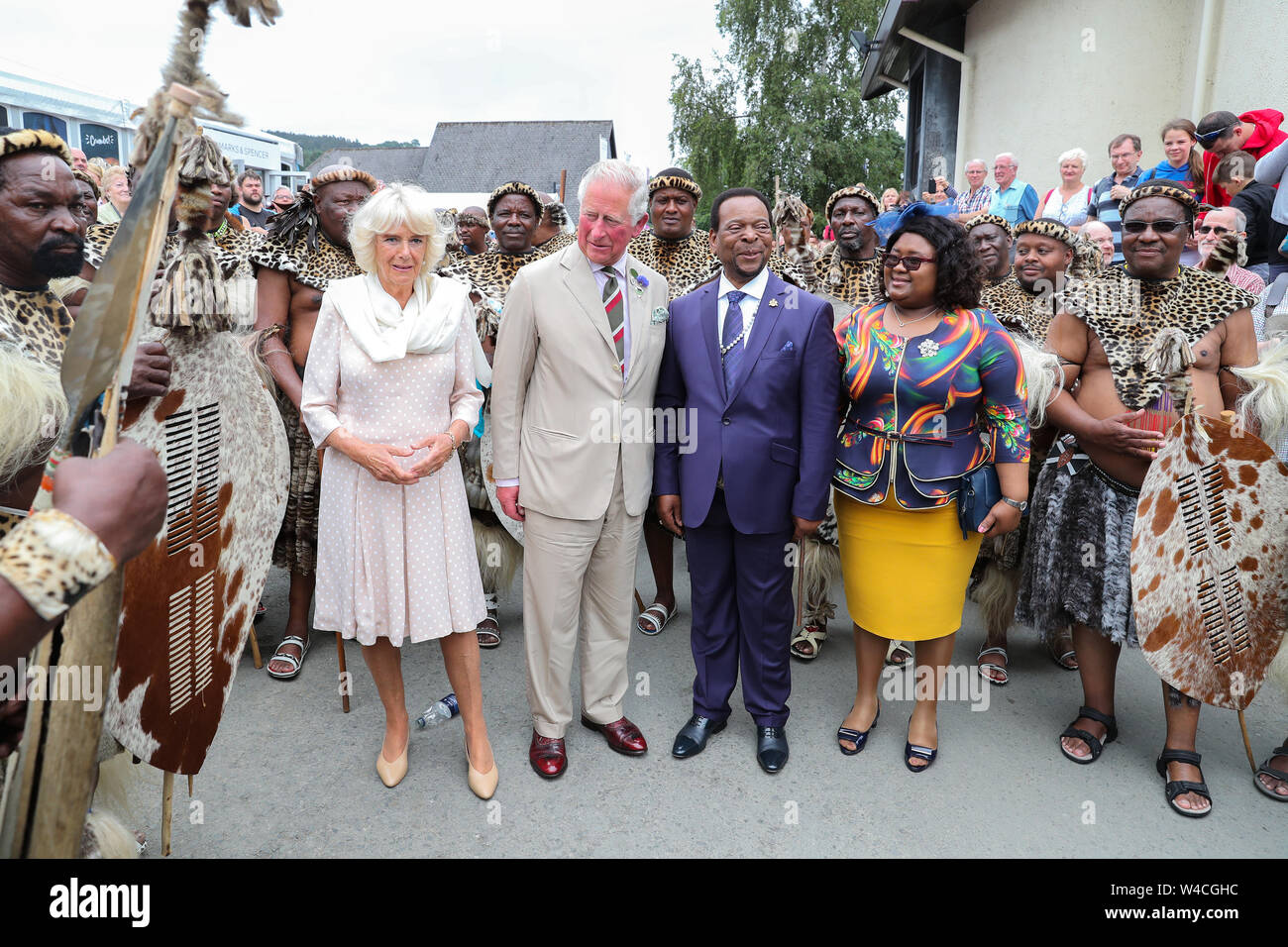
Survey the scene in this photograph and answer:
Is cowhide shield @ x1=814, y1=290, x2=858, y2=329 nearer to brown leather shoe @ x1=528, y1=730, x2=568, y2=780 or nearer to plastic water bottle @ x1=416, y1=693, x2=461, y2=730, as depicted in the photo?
brown leather shoe @ x1=528, y1=730, x2=568, y2=780

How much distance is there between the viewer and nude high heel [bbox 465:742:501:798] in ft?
9.37

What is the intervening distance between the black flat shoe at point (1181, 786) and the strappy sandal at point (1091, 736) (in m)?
0.21

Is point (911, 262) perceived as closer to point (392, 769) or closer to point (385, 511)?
point (385, 511)

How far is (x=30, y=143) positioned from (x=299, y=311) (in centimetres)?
180

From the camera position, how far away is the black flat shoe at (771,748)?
305 cm

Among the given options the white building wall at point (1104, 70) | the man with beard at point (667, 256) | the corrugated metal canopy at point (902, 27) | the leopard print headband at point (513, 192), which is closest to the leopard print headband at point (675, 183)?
the man with beard at point (667, 256)

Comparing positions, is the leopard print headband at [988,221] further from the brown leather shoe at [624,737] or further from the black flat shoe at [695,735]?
the brown leather shoe at [624,737]

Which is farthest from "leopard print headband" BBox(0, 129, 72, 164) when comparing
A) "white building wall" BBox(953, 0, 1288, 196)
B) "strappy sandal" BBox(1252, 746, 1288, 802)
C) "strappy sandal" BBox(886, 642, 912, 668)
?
"white building wall" BBox(953, 0, 1288, 196)

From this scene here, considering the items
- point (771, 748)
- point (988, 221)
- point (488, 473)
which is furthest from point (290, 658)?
point (988, 221)

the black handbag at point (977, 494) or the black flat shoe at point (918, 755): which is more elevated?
the black handbag at point (977, 494)

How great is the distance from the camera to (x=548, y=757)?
302 centimetres

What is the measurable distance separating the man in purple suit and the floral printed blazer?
16 centimetres
